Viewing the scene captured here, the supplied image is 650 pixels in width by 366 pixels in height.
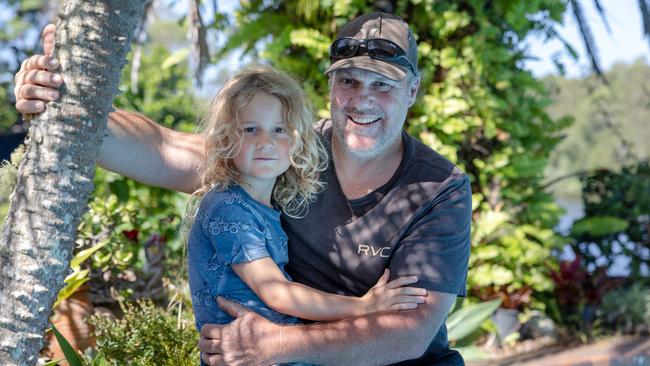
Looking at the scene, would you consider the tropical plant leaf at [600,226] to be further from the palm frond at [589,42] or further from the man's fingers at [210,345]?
the man's fingers at [210,345]

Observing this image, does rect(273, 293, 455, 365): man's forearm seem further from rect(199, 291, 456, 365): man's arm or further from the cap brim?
the cap brim

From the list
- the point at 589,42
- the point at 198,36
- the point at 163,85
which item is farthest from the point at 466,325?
the point at 163,85

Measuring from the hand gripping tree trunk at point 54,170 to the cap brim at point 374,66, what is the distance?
107cm

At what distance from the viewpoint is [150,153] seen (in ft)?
10.3

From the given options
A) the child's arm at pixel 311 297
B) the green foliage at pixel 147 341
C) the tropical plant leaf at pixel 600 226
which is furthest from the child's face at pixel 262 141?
the tropical plant leaf at pixel 600 226

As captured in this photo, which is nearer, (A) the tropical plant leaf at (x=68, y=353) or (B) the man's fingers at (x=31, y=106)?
(B) the man's fingers at (x=31, y=106)

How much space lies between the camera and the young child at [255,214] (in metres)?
2.62

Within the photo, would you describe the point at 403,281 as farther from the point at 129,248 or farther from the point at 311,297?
the point at 129,248

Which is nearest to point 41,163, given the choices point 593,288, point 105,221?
point 105,221

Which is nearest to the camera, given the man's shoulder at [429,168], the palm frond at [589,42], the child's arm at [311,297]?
the child's arm at [311,297]

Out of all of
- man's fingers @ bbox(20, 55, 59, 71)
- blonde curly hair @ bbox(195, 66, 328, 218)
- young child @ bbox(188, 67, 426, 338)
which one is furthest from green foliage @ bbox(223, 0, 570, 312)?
man's fingers @ bbox(20, 55, 59, 71)

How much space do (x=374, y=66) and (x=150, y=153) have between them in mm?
933

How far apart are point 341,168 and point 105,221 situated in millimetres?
1749

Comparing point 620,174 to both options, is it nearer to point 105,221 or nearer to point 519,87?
point 519,87
